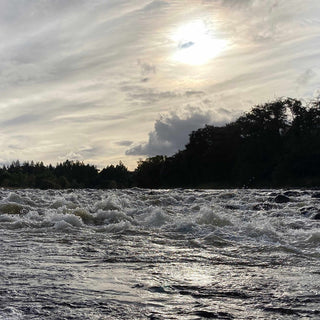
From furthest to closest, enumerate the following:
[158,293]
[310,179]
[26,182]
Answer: [26,182] → [310,179] → [158,293]

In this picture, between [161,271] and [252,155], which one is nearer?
[161,271]

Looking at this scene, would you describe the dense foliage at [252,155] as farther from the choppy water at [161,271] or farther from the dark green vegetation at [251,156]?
the choppy water at [161,271]

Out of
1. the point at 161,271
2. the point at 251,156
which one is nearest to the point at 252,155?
the point at 251,156

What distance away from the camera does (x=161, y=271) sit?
4.26m

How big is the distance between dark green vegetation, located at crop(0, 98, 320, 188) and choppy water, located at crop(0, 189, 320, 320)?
114 ft

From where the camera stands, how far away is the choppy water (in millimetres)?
2922

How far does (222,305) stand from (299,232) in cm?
478

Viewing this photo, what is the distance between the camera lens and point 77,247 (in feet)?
19.4

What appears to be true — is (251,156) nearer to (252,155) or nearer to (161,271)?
(252,155)

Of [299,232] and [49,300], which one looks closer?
[49,300]

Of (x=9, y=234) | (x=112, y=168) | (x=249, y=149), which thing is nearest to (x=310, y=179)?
(x=249, y=149)

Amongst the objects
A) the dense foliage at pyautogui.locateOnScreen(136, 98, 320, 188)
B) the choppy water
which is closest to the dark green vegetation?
the dense foliage at pyautogui.locateOnScreen(136, 98, 320, 188)

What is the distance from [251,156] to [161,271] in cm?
5302

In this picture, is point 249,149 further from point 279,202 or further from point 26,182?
point 26,182
